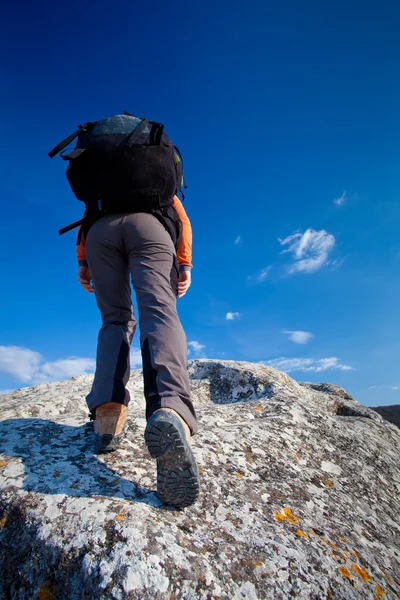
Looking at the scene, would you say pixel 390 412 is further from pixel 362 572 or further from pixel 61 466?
pixel 61 466

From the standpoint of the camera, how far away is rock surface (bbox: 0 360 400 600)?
1843 millimetres

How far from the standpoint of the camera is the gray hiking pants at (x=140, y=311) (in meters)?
2.52

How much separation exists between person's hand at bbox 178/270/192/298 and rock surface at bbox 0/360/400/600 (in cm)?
152

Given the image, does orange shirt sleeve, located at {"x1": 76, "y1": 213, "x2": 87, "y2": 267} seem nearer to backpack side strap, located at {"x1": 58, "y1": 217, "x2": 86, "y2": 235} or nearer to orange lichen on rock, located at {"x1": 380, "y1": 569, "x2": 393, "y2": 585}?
backpack side strap, located at {"x1": 58, "y1": 217, "x2": 86, "y2": 235}

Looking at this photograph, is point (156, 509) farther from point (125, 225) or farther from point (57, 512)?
point (125, 225)

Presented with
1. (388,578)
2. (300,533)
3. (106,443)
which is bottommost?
(388,578)

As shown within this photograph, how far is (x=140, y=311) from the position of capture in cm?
285

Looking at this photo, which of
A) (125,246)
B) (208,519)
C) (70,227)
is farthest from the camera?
(70,227)

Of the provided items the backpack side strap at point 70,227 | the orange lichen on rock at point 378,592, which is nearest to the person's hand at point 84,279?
the backpack side strap at point 70,227

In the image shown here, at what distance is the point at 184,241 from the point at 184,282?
432 mm

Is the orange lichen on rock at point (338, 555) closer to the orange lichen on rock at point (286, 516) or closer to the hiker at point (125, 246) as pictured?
the orange lichen on rock at point (286, 516)

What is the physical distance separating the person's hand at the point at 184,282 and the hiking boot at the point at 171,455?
5.34 feet

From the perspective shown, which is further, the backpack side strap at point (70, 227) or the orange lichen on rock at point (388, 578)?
the backpack side strap at point (70, 227)

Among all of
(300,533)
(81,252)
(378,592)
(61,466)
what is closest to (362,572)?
(378,592)
